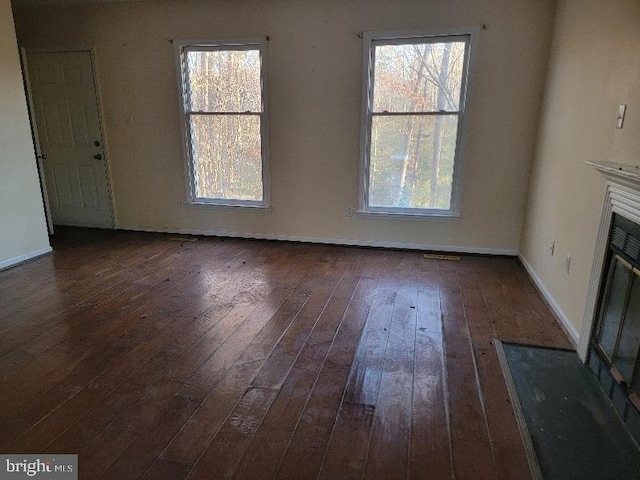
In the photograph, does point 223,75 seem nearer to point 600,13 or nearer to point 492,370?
point 600,13

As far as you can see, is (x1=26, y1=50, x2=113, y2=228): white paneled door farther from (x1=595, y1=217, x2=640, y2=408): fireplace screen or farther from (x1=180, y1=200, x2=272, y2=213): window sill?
(x1=595, y1=217, x2=640, y2=408): fireplace screen

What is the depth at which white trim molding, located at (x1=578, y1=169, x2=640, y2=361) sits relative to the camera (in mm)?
1854

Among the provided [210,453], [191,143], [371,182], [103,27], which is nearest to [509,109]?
[371,182]

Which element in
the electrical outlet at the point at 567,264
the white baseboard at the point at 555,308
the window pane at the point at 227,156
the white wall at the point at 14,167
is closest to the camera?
the white baseboard at the point at 555,308

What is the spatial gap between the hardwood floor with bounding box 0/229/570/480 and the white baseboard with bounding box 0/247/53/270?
11 centimetres

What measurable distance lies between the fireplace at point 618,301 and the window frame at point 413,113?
6.30 ft

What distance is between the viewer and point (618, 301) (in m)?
2.05

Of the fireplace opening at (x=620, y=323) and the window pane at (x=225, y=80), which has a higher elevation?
the window pane at (x=225, y=80)

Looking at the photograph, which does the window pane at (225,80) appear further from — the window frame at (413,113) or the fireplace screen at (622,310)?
the fireplace screen at (622,310)

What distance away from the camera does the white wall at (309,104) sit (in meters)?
3.73

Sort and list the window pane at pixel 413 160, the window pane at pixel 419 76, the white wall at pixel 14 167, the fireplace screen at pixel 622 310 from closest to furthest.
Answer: the fireplace screen at pixel 622 310, the white wall at pixel 14 167, the window pane at pixel 419 76, the window pane at pixel 413 160

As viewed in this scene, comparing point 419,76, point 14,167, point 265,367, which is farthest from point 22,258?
point 419,76

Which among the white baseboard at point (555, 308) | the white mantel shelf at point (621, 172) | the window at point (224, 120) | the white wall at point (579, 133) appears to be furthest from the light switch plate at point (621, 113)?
the window at point (224, 120)

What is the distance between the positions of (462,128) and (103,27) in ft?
13.3
